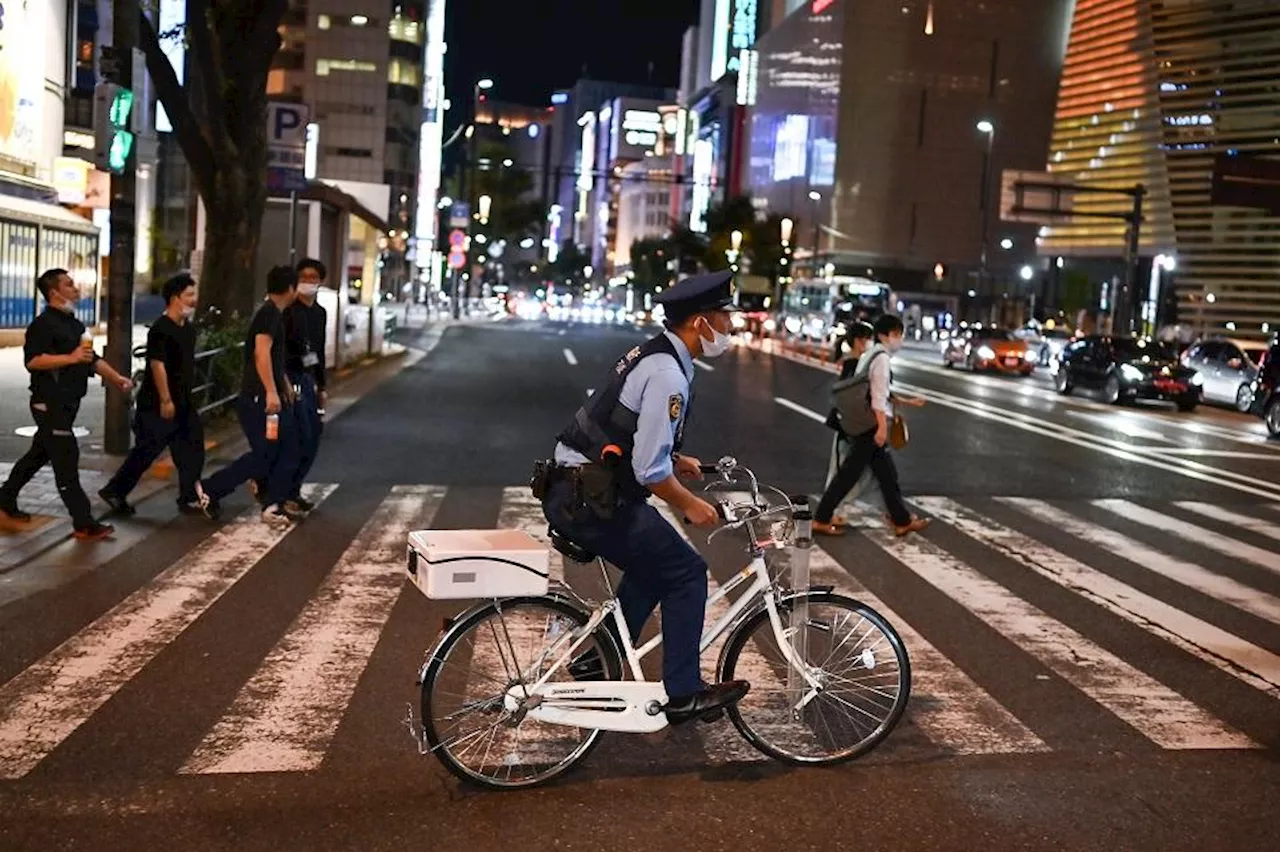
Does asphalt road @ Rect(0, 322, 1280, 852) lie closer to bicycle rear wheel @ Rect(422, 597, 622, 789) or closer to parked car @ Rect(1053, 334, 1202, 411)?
bicycle rear wheel @ Rect(422, 597, 622, 789)

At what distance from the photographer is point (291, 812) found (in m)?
4.76

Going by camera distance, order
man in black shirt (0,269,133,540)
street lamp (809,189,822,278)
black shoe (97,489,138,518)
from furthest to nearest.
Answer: street lamp (809,189,822,278)
black shoe (97,489,138,518)
man in black shirt (0,269,133,540)

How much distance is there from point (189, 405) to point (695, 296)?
254 inches

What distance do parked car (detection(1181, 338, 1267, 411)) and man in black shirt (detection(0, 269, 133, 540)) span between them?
2592 cm

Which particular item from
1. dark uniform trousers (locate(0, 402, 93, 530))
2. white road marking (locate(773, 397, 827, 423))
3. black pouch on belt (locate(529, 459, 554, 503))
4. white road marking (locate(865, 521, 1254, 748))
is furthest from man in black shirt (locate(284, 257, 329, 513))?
white road marking (locate(773, 397, 827, 423))

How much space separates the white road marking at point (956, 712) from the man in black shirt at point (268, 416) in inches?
192

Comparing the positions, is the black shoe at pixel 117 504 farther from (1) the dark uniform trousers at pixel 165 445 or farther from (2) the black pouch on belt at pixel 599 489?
(2) the black pouch on belt at pixel 599 489

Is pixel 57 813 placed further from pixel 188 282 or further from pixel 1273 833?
pixel 188 282

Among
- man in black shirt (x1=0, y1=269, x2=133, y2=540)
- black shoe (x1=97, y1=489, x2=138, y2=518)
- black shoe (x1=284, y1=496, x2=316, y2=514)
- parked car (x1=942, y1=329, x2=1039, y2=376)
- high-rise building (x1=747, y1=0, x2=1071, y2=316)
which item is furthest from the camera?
high-rise building (x1=747, y1=0, x2=1071, y2=316)

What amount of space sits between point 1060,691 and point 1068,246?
79.3 m

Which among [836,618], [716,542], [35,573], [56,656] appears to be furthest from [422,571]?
[716,542]

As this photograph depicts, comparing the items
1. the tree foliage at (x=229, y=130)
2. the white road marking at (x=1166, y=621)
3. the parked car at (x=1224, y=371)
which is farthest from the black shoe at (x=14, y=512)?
the parked car at (x=1224, y=371)

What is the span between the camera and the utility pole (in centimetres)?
1260

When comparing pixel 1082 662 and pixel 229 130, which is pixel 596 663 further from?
pixel 229 130
